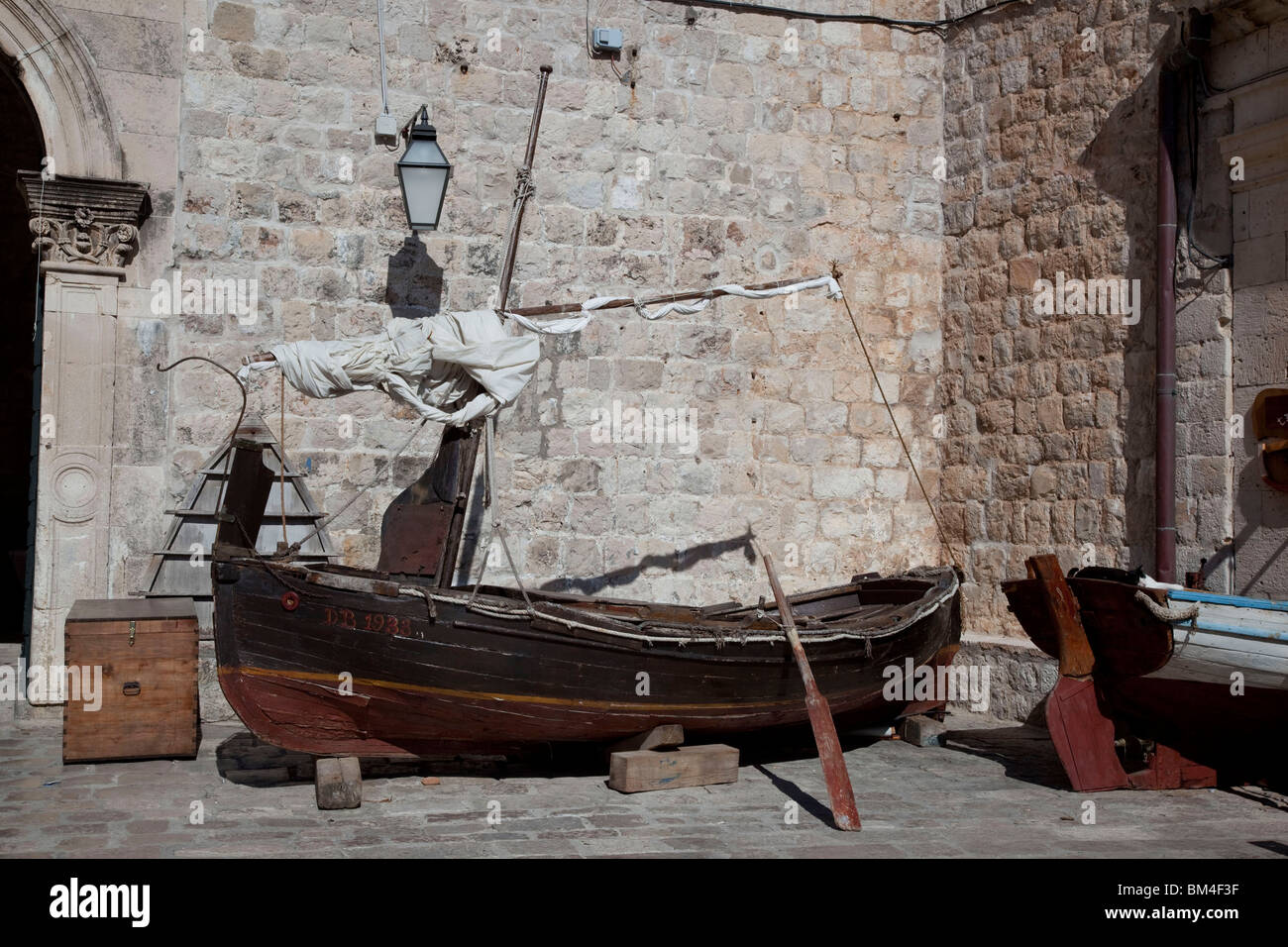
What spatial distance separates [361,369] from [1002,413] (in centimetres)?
510

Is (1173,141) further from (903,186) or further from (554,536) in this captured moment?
(554,536)

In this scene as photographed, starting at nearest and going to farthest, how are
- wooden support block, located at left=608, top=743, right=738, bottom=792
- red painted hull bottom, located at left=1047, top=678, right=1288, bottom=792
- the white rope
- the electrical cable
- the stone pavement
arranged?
the stone pavement
wooden support block, located at left=608, top=743, right=738, bottom=792
red painted hull bottom, located at left=1047, top=678, right=1288, bottom=792
the white rope
the electrical cable

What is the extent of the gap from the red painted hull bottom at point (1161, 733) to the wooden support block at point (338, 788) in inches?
A: 145

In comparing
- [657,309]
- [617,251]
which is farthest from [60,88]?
[657,309]

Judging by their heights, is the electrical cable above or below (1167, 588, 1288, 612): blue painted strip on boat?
above

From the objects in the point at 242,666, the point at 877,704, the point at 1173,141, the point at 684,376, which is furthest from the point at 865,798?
the point at 1173,141

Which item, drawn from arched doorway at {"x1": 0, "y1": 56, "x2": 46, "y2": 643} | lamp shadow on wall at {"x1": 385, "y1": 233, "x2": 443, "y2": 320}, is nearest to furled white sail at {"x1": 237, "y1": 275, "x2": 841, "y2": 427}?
lamp shadow on wall at {"x1": 385, "y1": 233, "x2": 443, "y2": 320}

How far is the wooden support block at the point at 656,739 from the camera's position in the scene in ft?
21.9

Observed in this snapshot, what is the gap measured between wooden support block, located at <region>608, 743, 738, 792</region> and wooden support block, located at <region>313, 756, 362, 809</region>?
136cm

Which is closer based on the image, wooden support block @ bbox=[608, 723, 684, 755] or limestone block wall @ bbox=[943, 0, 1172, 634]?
wooden support block @ bbox=[608, 723, 684, 755]

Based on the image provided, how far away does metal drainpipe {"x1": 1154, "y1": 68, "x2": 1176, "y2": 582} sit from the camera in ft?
26.1

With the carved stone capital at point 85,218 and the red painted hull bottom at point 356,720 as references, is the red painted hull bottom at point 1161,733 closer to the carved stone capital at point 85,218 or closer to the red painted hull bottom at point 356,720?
the red painted hull bottom at point 356,720

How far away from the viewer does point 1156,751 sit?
6.80m

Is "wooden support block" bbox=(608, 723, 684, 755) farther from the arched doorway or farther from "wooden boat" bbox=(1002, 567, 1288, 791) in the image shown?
the arched doorway
